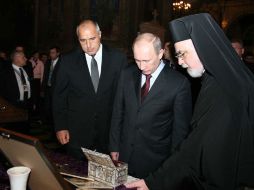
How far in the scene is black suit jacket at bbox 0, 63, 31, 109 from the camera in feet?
21.8

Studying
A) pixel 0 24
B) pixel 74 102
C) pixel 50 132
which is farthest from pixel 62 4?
pixel 74 102

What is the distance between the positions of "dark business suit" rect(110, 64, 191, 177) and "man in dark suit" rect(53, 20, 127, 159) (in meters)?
0.51

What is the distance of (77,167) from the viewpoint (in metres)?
2.48

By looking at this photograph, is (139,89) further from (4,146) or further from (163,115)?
(4,146)

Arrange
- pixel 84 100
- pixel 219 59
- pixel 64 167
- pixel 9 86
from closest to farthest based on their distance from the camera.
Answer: pixel 219 59, pixel 64 167, pixel 84 100, pixel 9 86

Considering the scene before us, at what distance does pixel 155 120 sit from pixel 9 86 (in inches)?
171

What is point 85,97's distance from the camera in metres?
3.69

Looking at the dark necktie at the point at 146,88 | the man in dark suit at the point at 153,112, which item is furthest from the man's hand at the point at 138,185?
the dark necktie at the point at 146,88

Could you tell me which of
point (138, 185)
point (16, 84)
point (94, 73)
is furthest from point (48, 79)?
point (138, 185)

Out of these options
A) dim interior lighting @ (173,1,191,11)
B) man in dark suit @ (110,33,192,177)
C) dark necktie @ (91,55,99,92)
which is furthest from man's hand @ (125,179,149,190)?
dim interior lighting @ (173,1,191,11)

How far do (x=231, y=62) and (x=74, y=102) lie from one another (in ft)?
6.91

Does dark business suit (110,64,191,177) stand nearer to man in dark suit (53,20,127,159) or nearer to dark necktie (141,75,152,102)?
dark necktie (141,75,152,102)

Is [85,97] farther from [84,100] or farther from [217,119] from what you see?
[217,119]

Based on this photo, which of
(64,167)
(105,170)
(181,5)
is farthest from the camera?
(181,5)
